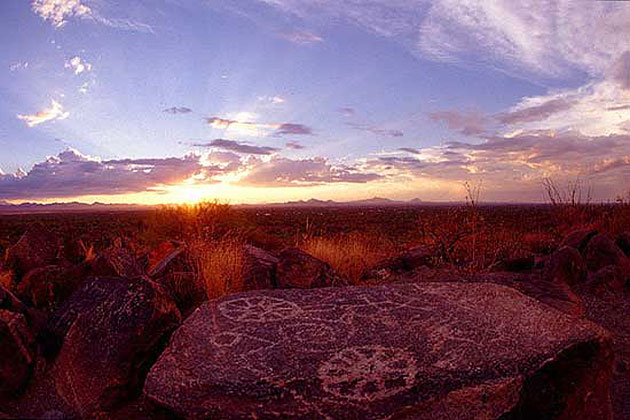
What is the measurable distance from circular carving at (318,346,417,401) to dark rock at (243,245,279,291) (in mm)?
2697

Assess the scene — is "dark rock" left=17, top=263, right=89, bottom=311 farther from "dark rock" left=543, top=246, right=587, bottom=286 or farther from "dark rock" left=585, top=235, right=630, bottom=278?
"dark rock" left=585, top=235, right=630, bottom=278

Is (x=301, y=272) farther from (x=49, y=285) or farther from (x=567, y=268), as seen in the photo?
(x=567, y=268)

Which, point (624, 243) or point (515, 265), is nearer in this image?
point (515, 265)

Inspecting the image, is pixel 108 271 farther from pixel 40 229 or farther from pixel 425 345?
pixel 425 345

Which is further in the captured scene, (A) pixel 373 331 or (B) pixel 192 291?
(B) pixel 192 291

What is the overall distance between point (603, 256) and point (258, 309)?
5.53 m

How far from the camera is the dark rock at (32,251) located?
646 centimetres

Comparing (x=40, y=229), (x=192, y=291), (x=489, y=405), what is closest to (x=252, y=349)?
(x=489, y=405)

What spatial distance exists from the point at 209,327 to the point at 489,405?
80.5 inches

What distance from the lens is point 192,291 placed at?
19.2 feet

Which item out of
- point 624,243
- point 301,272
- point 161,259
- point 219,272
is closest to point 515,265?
point 624,243

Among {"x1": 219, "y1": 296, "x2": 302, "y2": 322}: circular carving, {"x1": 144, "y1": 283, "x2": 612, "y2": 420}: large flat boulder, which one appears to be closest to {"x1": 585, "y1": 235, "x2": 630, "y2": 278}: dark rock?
{"x1": 144, "y1": 283, "x2": 612, "y2": 420}: large flat boulder

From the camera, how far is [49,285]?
18.2 feet

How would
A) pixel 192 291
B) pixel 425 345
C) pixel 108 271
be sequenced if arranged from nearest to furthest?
1. pixel 425 345
2. pixel 108 271
3. pixel 192 291
